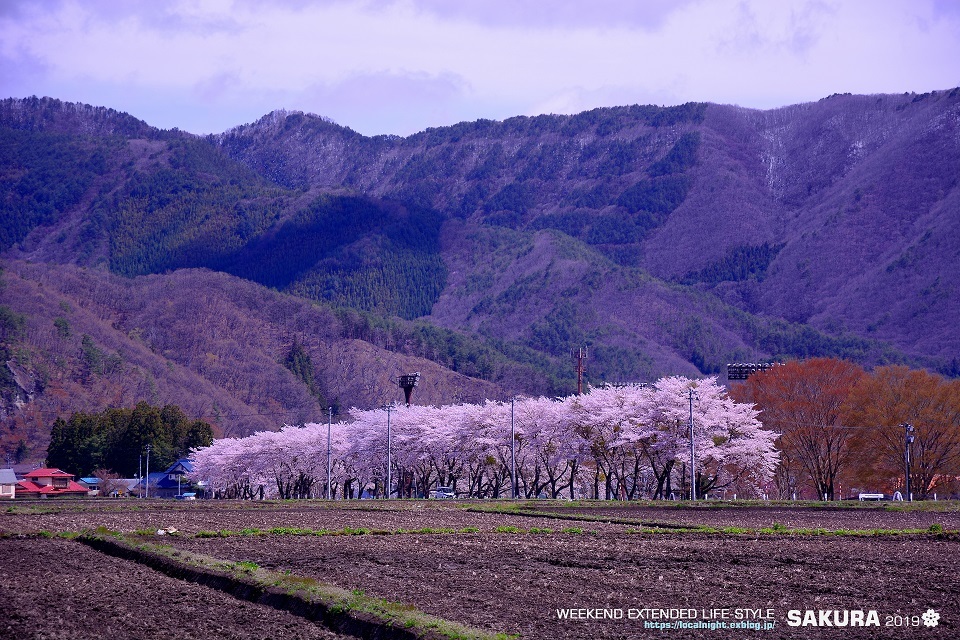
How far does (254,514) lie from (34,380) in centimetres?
11236

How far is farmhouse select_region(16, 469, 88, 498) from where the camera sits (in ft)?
378

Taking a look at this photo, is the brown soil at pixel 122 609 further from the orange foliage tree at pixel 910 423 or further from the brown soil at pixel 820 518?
the orange foliage tree at pixel 910 423

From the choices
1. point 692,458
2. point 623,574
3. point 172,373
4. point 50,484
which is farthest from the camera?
point 172,373

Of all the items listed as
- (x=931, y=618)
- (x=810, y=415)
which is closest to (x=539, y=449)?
(x=810, y=415)

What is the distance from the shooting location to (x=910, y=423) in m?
78.4

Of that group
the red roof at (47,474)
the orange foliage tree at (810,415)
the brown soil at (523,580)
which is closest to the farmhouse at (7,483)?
the red roof at (47,474)

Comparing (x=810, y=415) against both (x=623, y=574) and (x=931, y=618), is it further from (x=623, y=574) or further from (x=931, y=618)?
(x=931, y=618)

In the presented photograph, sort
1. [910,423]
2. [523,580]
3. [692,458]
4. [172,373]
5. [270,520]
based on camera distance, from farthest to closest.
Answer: [172,373] < [910,423] < [692,458] < [270,520] < [523,580]

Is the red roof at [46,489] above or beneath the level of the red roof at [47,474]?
beneath

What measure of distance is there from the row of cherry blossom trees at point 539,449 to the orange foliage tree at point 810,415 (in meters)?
2.48

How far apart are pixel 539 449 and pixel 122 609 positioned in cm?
6690

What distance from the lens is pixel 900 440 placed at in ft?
260

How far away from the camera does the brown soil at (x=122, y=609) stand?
1549 centimetres

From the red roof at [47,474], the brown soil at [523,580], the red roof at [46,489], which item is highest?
the red roof at [47,474]
